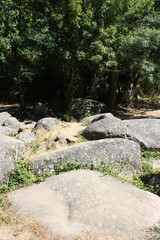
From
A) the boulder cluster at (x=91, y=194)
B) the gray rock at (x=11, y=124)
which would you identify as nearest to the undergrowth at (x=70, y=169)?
the boulder cluster at (x=91, y=194)

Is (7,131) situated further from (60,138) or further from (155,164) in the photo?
(155,164)

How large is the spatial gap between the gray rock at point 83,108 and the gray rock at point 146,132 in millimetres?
4093

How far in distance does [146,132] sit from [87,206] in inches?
160

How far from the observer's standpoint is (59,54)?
1078 cm

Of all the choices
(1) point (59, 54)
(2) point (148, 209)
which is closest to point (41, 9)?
(1) point (59, 54)

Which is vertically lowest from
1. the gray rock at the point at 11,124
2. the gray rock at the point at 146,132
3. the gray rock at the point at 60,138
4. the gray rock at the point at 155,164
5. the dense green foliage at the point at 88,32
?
A: the gray rock at the point at 155,164

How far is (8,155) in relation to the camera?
479 cm

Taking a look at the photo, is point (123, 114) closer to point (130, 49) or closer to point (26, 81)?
point (130, 49)

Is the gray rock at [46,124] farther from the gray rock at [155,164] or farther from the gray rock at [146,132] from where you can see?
the gray rock at [155,164]

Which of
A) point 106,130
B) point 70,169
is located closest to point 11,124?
point 106,130

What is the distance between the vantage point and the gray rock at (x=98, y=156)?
200 inches

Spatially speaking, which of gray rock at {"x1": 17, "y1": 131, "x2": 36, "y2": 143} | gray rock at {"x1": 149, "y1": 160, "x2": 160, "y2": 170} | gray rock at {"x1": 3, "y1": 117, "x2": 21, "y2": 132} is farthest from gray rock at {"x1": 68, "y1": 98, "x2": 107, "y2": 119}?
gray rock at {"x1": 149, "y1": 160, "x2": 160, "y2": 170}

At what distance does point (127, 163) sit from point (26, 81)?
1421 cm

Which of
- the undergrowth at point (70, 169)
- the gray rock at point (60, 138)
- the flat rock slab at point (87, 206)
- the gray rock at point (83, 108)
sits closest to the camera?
the flat rock slab at point (87, 206)
